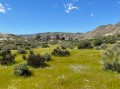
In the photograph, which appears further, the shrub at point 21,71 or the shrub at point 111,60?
the shrub at point 111,60

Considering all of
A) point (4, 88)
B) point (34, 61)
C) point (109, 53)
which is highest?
point (109, 53)

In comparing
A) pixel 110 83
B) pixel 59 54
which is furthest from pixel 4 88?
pixel 59 54

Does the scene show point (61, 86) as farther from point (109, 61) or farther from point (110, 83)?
point (109, 61)

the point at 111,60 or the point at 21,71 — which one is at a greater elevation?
the point at 111,60

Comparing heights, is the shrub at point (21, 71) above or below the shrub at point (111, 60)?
below

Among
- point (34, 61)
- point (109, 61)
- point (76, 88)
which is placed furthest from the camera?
point (34, 61)

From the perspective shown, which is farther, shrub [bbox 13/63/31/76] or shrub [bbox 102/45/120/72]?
shrub [bbox 102/45/120/72]

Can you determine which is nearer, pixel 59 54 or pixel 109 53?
pixel 109 53

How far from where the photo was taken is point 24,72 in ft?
29.5

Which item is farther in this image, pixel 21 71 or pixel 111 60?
pixel 111 60

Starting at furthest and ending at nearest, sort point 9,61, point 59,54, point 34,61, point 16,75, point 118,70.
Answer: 1. point 59,54
2. point 9,61
3. point 34,61
4. point 118,70
5. point 16,75

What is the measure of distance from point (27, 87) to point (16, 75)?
9.99 ft

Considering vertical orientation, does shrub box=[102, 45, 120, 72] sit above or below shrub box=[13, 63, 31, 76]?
above

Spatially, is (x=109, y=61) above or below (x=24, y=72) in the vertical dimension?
above
